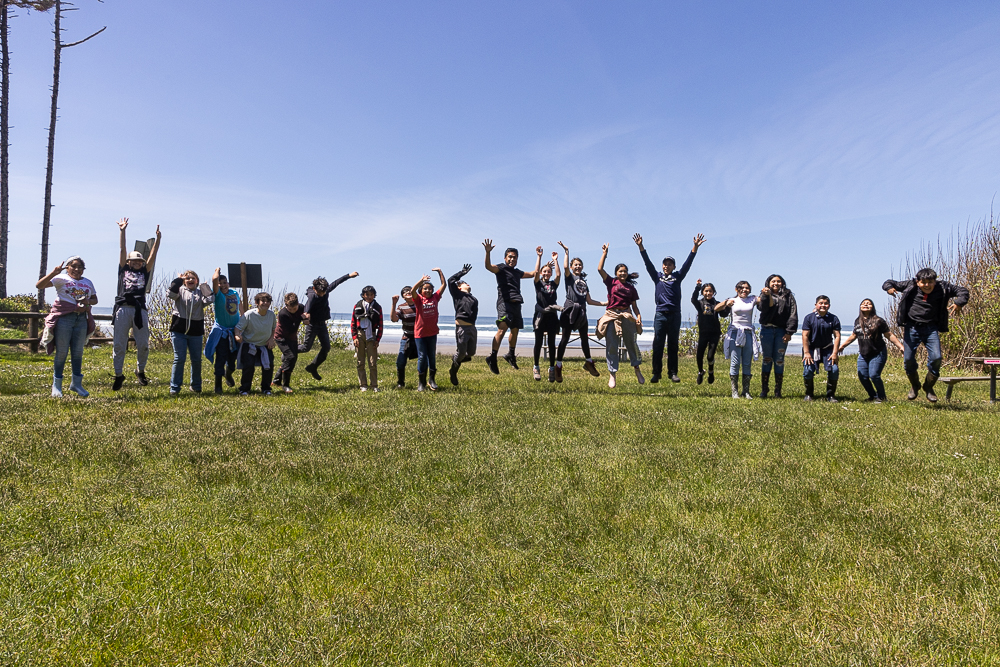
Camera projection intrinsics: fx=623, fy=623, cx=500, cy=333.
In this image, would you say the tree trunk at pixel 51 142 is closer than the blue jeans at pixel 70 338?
No

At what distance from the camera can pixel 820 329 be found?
1117 centimetres

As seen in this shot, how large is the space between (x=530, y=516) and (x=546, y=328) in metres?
7.32

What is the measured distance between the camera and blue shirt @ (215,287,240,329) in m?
11.0

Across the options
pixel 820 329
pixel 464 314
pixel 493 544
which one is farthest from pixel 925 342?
pixel 493 544

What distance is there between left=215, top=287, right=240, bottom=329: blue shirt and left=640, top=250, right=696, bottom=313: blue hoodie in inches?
299

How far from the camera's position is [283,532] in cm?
417

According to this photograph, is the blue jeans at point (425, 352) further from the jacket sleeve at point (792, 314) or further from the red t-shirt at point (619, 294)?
the jacket sleeve at point (792, 314)

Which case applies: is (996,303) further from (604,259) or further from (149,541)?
(149,541)

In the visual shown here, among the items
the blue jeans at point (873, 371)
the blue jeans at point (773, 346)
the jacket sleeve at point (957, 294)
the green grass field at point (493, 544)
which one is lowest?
the green grass field at point (493, 544)

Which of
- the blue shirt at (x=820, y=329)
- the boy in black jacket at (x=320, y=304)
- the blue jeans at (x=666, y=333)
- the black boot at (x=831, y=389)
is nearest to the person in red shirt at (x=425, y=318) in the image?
the boy in black jacket at (x=320, y=304)

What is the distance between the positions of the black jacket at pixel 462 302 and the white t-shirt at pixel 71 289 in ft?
18.7

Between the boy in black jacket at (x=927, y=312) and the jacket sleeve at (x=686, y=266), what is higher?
the jacket sleeve at (x=686, y=266)

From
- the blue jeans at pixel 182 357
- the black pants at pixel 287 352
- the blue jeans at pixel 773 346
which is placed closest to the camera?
the blue jeans at pixel 182 357

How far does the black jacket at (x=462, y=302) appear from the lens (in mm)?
11211
